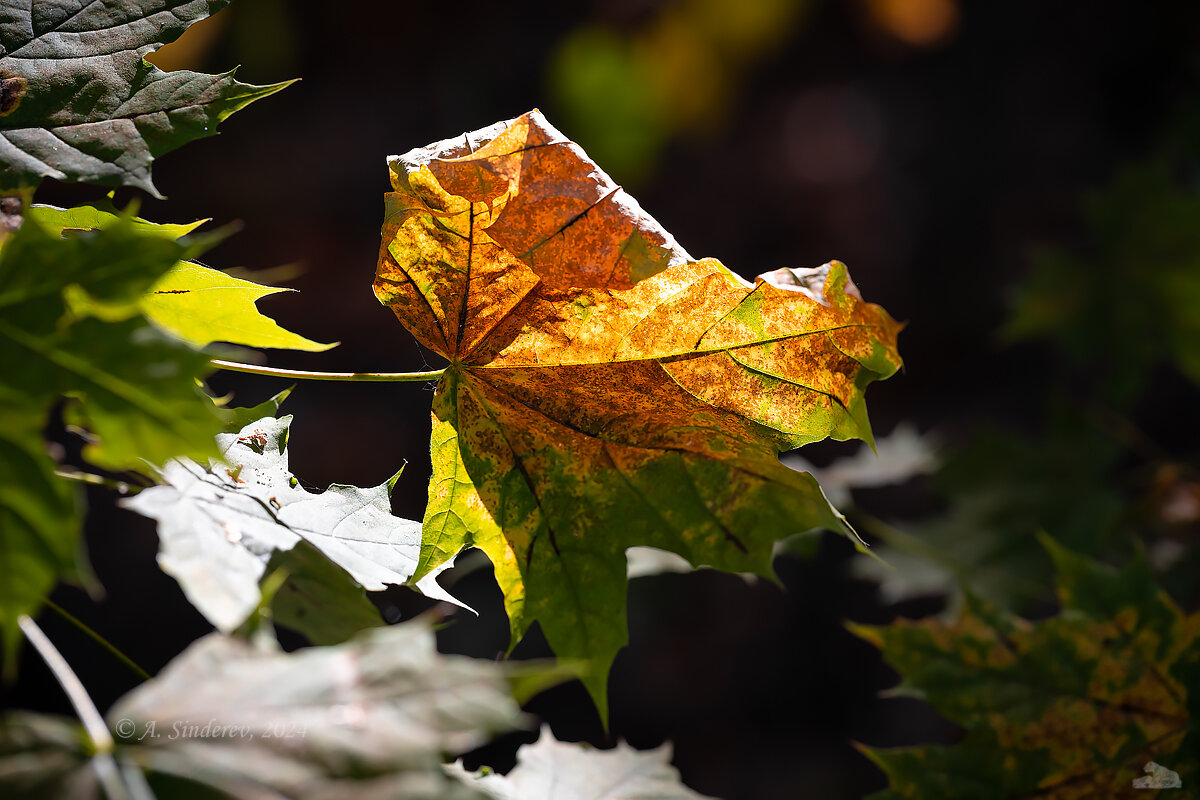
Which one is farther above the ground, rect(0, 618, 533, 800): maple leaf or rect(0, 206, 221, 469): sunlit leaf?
rect(0, 206, 221, 469): sunlit leaf

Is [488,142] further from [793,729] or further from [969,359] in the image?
[969,359]

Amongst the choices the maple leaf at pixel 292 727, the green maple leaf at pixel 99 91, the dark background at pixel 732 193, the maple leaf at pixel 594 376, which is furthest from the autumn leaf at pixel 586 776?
the dark background at pixel 732 193

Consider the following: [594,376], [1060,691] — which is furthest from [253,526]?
[1060,691]

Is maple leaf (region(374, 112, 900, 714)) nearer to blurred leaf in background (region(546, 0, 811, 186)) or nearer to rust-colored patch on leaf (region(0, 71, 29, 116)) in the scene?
rust-colored patch on leaf (region(0, 71, 29, 116))

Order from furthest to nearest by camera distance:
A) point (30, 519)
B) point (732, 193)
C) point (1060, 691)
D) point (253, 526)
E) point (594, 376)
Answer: point (732, 193) → point (1060, 691) → point (594, 376) → point (253, 526) → point (30, 519)

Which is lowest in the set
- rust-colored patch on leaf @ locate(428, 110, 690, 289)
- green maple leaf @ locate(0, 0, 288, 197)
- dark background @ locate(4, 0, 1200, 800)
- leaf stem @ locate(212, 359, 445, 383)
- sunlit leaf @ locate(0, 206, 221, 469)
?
dark background @ locate(4, 0, 1200, 800)

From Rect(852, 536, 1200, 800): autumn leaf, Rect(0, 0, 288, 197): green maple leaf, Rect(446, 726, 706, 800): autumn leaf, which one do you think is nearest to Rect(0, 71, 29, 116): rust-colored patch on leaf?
Rect(0, 0, 288, 197): green maple leaf

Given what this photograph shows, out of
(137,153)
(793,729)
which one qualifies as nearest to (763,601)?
(793,729)

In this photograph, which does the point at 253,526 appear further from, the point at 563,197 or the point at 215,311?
the point at 563,197
